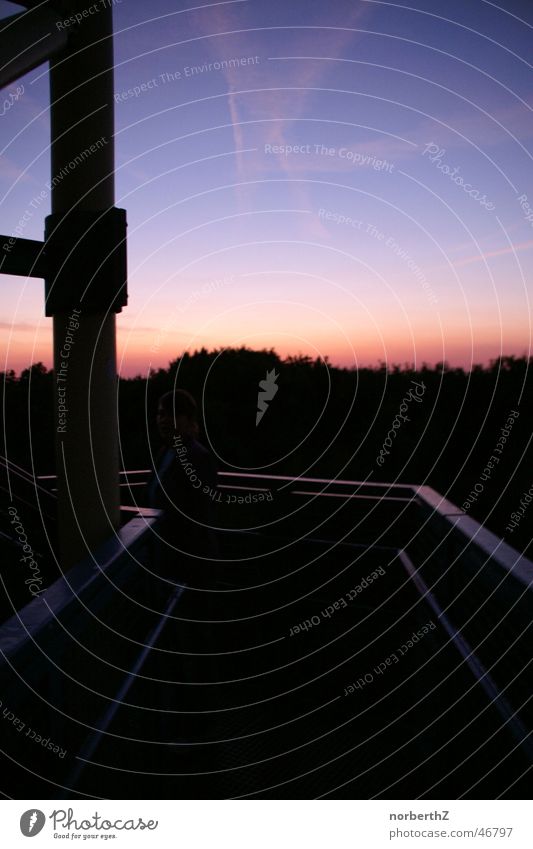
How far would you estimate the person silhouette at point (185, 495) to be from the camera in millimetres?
2699

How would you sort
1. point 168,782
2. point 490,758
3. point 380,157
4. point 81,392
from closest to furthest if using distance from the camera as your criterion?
point 490,758 < point 168,782 < point 81,392 < point 380,157

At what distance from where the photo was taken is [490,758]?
5.48ft

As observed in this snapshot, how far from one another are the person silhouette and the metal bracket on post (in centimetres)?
55

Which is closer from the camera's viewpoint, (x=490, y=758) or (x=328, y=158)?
(x=490, y=758)

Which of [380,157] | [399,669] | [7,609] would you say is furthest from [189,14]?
[399,669]

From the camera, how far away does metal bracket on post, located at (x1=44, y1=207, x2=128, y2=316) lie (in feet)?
7.61

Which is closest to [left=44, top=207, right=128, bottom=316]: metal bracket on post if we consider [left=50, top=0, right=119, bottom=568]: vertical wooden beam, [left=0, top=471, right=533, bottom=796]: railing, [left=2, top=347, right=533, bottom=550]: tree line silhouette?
[left=50, top=0, right=119, bottom=568]: vertical wooden beam

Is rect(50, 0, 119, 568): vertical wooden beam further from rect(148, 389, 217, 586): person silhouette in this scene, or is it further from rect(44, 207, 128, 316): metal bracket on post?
rect(148, 389, 217, 586): person silhouette

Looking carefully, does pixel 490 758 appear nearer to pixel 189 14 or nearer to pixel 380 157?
pixel 380 157

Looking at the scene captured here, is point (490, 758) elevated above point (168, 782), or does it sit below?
above

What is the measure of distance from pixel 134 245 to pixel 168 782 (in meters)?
1.77

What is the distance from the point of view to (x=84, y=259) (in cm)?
234

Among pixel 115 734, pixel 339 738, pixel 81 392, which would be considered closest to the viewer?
pixel 115 734

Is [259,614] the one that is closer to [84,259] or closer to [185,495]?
[185,495]
